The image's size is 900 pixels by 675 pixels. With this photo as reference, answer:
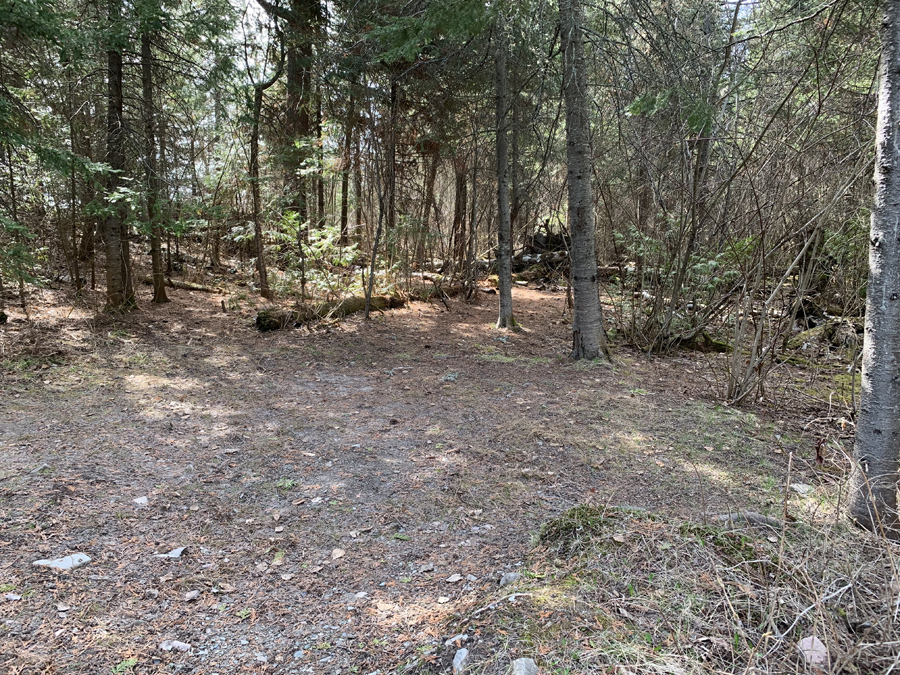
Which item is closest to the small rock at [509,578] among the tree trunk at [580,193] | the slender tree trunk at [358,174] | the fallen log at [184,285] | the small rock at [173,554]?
the small rock at [173,554]

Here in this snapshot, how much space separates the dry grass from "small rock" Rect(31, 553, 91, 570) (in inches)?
77.9

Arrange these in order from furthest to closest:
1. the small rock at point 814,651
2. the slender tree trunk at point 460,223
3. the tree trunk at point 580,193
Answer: the slender tree trunk at point 460,223
the tree trunk at point 580,193
the small rock at point 814,651

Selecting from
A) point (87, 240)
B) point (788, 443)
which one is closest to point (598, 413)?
point (788, 443)

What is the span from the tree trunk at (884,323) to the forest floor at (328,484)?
0.22m

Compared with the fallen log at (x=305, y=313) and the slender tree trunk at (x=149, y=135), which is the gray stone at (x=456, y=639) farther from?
the slender tree trunk at (x=149, y=135)

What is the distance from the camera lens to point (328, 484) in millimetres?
3758

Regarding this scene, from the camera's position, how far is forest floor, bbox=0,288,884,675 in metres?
2.21

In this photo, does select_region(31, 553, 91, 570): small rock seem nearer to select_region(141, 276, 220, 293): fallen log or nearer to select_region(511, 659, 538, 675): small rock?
select_region(511, 659, 538, 675): small rock

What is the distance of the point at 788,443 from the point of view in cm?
450

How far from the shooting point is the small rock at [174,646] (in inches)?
84.4

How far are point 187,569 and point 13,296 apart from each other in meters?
8.09

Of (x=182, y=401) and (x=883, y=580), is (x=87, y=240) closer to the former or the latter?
(x=182, y=401)

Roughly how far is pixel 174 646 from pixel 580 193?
6.32 m

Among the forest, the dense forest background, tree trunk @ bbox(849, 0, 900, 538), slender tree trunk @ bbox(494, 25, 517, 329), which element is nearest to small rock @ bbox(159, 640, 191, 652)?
the forest
